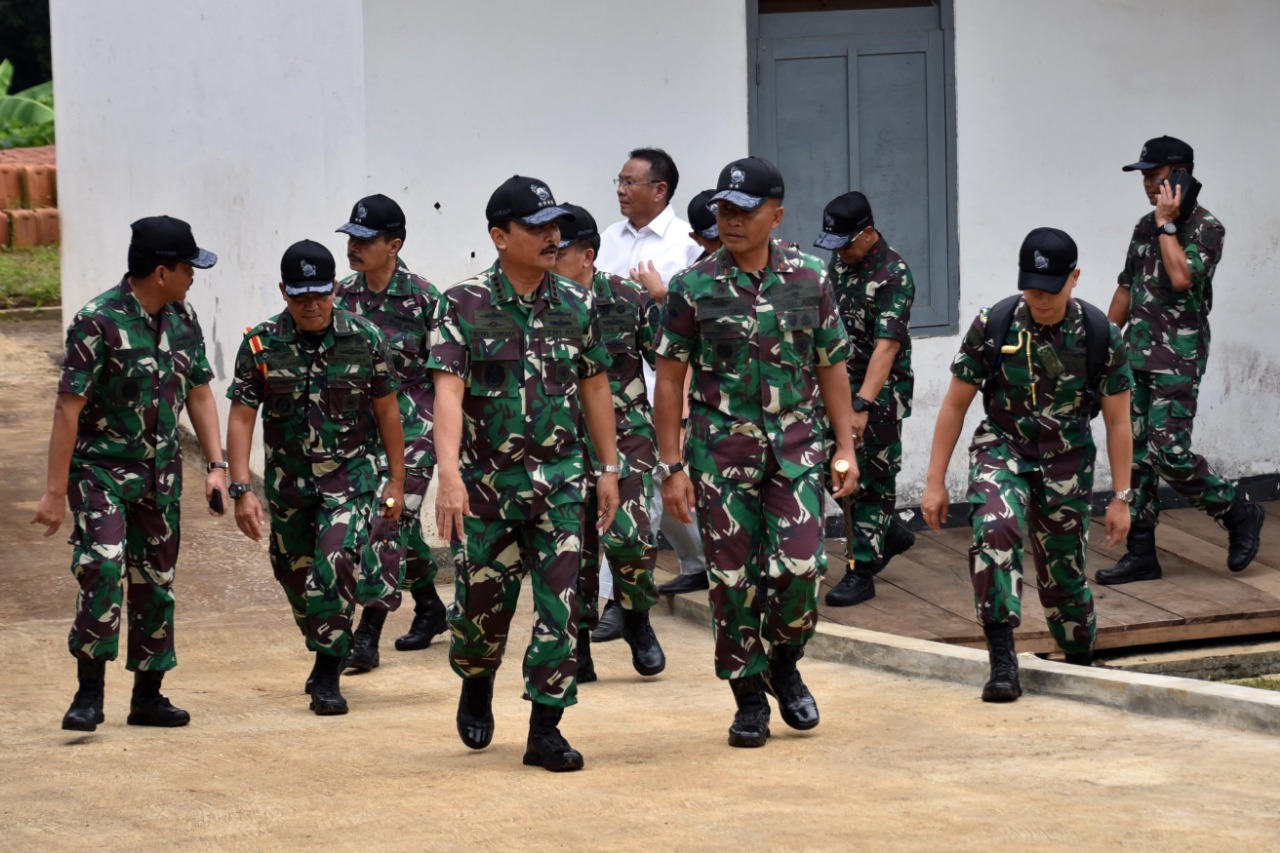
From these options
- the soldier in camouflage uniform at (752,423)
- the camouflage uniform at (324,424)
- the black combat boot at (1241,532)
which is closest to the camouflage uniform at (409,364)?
the camouflage uniform at (324,424)

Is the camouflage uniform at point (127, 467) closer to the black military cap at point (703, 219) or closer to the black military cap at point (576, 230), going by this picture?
the black military cap at point (576, 230)

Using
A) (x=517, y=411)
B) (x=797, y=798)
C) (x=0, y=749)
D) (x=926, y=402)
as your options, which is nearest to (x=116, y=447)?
(x=0, y=749)

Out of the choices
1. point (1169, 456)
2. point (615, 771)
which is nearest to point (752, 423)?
point (615, 771)

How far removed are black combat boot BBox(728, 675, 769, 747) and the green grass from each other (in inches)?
417

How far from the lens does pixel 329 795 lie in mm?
5875

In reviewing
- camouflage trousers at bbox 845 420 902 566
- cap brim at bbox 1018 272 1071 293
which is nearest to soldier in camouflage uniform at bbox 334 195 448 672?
camouflage trousers at bbox 845 420 902 566

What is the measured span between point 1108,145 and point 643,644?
460 cm

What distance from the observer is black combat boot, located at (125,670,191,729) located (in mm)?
7113

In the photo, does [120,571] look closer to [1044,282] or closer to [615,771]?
[615,771]

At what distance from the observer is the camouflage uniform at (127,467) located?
6812 mm

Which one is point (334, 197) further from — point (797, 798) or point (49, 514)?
point (797, 798)

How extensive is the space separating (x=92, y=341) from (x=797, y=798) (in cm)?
298

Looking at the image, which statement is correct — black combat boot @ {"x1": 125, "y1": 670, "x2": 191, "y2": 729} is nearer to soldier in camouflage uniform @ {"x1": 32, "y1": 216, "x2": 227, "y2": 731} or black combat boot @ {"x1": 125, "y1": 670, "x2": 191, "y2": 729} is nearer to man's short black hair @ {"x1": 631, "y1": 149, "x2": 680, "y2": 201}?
soldier in camouflage uniform @ {"x1": 32, "y1": 216, "x2": 227, "y2": 731}

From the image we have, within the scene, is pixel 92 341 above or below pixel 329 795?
above
